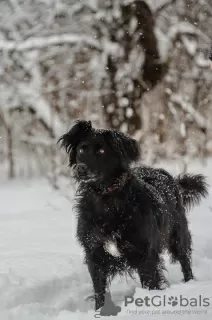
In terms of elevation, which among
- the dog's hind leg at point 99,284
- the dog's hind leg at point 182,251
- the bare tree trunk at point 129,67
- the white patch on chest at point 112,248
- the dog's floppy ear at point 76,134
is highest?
the bare tree trunk at point 129,67

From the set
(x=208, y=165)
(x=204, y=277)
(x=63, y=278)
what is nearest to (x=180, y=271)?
(x=204, y=277)

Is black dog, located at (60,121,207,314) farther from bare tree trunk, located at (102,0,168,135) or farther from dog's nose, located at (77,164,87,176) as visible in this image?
bare tree trunk, located at (102,0,168,135)

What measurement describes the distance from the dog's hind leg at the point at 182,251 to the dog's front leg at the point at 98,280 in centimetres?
134

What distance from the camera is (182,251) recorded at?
236 inches

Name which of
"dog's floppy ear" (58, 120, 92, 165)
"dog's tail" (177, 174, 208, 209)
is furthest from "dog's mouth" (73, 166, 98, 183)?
"dog's tail" (177, 174, 208, 209)

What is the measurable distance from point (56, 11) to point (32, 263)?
8.60 m

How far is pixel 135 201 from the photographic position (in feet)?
15.4

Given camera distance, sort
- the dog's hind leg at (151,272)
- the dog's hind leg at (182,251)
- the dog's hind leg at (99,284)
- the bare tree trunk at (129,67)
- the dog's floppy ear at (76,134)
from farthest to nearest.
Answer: the bare tree trunk at (129,67), the dog's hind leg at (182,251), the dog's floppy ear at (76,134), the dog's hind leg at (99,284), the dog's hind leg at (151,272)

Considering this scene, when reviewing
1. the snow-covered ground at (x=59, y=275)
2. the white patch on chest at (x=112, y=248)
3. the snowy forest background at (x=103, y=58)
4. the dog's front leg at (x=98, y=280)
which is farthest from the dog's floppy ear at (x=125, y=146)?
the snowy forest background at (x=103, y=58)

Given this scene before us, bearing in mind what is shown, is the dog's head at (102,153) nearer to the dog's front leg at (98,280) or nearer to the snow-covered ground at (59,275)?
the dog's front leg at (98,280)

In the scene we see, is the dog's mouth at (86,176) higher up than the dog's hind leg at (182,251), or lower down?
higher up

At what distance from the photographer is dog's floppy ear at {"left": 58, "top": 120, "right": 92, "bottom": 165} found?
4.93m

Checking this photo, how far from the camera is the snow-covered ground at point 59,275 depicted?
4.00 meters

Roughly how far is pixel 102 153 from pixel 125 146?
260mm
